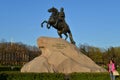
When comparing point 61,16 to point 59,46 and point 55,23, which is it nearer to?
point 55,23

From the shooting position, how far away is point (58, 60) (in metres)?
23.2

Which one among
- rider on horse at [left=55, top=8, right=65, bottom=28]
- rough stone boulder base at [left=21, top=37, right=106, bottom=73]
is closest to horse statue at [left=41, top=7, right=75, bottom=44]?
rider on horse at [left=55, top=8, right=65, bottom=28]

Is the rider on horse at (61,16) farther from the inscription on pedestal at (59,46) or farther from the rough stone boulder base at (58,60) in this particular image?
the inscription on pedestal at (59,46)

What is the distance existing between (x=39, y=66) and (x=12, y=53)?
4643 centimetres

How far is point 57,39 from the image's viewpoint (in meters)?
24.4

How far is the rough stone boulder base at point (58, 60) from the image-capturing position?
73.2 feet

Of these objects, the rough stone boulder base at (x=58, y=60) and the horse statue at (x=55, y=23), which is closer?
the rough stone boulder base at (x=58, y=60)

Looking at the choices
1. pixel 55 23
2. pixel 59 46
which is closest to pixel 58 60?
pixel 59 46

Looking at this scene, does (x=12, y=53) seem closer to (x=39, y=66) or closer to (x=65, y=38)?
(x=65, y=38)

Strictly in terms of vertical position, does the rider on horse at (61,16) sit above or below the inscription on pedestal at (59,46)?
above

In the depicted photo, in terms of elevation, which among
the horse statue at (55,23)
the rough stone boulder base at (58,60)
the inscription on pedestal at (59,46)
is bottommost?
the rough stone boulder base at (58,60)

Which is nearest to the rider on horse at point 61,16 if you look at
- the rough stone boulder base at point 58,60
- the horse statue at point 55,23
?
the horse statue at point 55,23

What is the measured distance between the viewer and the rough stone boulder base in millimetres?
22300

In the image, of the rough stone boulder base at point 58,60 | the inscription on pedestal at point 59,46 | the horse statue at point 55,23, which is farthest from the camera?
the horse statue at point 55,23
